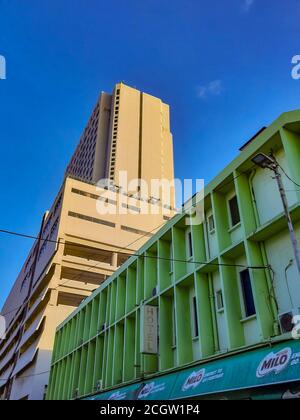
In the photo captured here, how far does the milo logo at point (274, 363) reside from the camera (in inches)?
324

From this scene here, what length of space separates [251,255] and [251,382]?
11.3 feet

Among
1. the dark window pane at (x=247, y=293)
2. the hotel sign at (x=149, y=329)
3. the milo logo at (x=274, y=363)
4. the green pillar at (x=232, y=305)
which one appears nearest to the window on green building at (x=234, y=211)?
the green pillar at (x=232, y=305)

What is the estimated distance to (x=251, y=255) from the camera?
1075 centimetres

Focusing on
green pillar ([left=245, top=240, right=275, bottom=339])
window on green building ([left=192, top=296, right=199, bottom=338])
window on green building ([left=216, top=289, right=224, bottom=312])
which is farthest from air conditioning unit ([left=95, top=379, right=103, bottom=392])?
green pillar ([left=245, top=240, right=275, bottom=339])

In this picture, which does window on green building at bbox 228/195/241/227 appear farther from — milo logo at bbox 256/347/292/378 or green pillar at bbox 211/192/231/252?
milo logo at bbox 256/347/292/378

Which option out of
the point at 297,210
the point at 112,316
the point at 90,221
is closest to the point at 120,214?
the point at 90,221

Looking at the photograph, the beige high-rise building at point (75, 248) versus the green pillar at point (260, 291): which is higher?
the beige high-rise building at point (75, 248)

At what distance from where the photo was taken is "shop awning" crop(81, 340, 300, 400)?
817 cm

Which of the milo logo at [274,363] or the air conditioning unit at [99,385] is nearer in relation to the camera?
the milo logo at [274,363]

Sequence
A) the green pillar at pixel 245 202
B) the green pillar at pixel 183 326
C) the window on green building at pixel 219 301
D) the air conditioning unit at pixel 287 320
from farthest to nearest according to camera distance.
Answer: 1. the green pillar at pixel 183 326
2. the window on green building at pixel 219 301
3. the green pillar at pixel 245 202
4. the air conditioning unit at pixel 287 320

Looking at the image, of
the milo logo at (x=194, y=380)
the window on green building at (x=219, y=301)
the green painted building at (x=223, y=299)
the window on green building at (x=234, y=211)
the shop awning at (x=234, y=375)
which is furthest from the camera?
the window on green building at (x=234, y=211)

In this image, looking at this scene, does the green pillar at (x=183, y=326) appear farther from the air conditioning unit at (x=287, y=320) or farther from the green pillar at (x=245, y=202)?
the air conditioning unit at (x=287, y=320)

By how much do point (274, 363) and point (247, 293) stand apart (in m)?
2.87

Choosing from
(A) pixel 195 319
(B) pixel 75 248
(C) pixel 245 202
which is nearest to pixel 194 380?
(A) pixel 195 319
